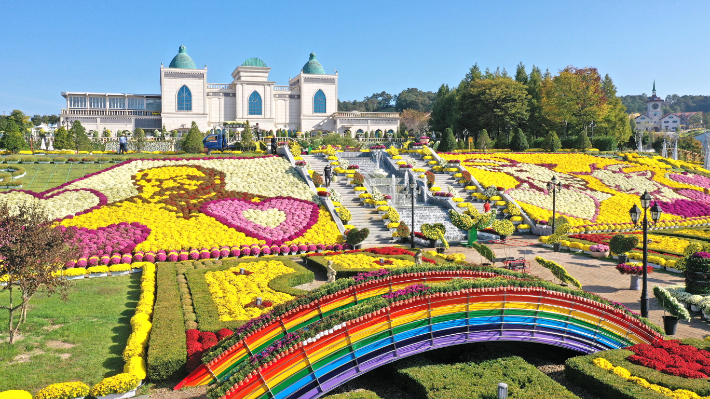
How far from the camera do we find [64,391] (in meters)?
8.10

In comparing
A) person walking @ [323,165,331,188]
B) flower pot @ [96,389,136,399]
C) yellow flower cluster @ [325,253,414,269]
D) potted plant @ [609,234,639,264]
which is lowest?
flower pot @ [96,389,136,399]

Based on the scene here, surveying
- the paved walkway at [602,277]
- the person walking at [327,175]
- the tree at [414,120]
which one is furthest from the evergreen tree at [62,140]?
the tree at [414,120]

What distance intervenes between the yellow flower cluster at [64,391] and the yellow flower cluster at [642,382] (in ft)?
27.7

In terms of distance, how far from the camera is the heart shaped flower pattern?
21.6 meters

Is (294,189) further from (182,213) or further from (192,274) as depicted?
(192,274)

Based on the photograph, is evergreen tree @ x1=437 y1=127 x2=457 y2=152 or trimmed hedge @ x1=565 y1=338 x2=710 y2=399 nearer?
trimmed hedge @ x1=565 y1=338 x2=710 y2=399

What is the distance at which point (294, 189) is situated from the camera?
27031 mm

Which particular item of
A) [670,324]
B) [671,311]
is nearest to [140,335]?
[670,324]

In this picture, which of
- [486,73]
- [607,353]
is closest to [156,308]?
[607,353]

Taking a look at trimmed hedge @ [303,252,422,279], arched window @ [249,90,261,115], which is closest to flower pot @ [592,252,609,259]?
trimmed hedge @ [303,252,422,279]

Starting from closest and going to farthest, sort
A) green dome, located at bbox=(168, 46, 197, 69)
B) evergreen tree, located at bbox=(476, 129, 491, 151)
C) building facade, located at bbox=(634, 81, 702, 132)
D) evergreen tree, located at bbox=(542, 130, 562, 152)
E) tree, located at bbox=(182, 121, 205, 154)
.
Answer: tree, located at bbox=(182, 121, 205, 154), evergreen tree, located at bbox=(542, 130, 562, 152), evergreen tree, located at bbox=(476, 129, 491, 151), green dome, located at bbox=(168, 46, 197, 69), building facade, located at bbox=(634, 81, 702, 132)

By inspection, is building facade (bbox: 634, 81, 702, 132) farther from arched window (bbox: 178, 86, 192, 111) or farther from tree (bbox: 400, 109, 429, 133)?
arched window (bbox: 178, 86, 192, 111)

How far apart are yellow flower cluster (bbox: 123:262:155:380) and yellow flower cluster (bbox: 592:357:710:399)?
792cm

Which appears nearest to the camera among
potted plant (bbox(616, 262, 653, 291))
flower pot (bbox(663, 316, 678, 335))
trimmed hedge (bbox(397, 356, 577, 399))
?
trimmed hedge (bbox(397, 356, 577, 399))
